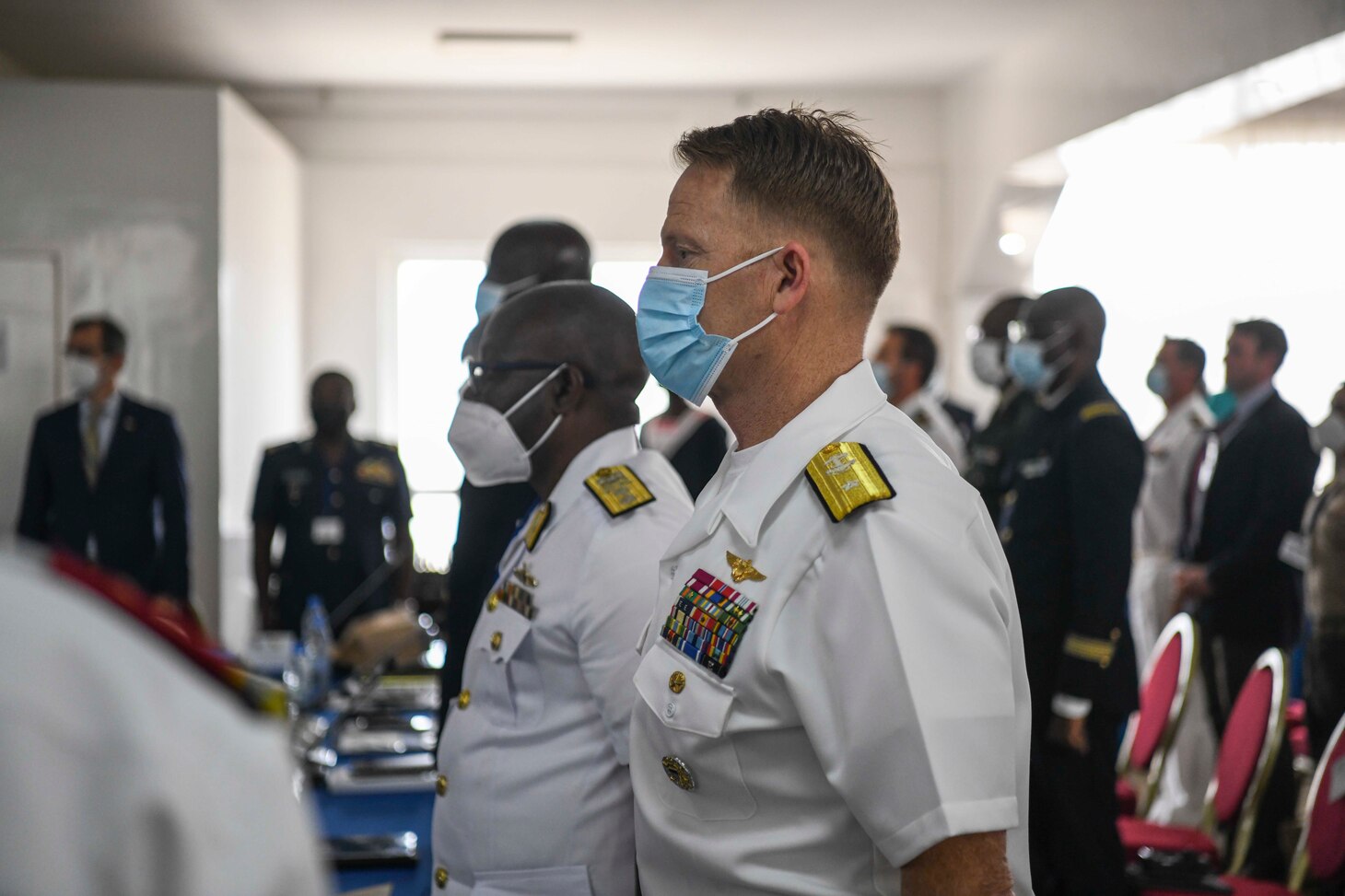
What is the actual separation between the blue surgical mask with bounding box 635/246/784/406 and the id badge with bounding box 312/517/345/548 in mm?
3854

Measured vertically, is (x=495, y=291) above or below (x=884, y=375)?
above

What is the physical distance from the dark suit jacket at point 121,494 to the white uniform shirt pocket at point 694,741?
443 centimetres

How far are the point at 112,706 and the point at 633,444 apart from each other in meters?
1.39

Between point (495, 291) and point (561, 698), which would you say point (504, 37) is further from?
point (561, 698)

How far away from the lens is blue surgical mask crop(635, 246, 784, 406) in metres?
1.30

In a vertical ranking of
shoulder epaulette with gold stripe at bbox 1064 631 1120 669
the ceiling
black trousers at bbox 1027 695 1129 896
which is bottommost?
black trousers at bbox 1027 695 1129 896

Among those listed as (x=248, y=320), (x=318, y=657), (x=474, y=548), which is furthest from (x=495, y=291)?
(x=248, y=320)

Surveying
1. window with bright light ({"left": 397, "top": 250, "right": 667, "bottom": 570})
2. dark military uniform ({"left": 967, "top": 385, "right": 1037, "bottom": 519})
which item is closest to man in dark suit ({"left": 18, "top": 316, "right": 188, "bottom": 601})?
dark military uniform ({"left": 967, "top": 385, "right": 1037, "bottom": 519})

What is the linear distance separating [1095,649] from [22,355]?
592cm

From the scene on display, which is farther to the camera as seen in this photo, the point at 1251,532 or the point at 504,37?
the point at 504,37

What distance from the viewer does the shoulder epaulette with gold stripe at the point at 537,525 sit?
68.6 inches

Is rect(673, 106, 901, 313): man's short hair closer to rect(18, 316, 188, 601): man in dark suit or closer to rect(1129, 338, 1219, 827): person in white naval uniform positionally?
rect(1129, 338, 1219, 827): person in white naval uniform

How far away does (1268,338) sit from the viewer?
16.1 feet

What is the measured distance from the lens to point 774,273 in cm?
125
